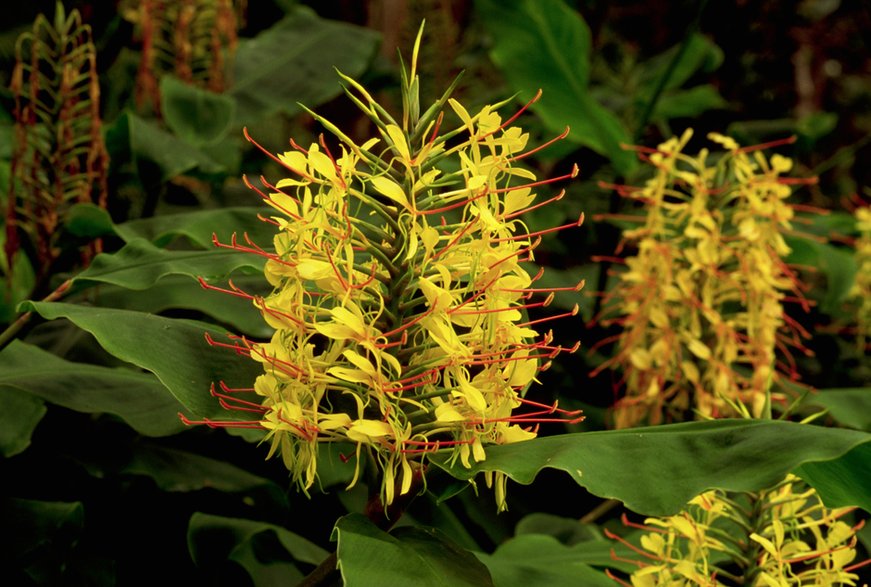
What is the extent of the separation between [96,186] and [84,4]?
329 millimetres

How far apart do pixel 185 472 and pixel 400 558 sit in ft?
1.67

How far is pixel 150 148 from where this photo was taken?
4.35 ft

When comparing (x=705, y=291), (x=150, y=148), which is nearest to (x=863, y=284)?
(x=705, y=291)

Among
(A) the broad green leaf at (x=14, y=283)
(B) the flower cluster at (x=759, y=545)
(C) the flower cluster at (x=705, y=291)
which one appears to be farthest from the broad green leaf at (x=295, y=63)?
(B) the flower cluster at (x=759, y=545)

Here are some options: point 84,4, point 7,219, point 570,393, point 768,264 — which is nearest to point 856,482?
point 768,264

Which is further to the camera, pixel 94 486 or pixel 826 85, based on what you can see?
pixel 826 85

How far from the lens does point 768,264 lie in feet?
4.18

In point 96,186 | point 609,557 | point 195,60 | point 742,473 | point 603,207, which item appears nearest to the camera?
point 742,473

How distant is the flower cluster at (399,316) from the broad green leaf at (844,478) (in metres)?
0.21

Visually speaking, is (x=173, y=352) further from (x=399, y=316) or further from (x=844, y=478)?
(x=844, y=478)

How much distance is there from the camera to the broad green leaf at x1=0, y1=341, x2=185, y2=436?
3.22 feet

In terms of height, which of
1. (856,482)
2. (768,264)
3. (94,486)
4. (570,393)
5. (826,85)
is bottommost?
(94,486)

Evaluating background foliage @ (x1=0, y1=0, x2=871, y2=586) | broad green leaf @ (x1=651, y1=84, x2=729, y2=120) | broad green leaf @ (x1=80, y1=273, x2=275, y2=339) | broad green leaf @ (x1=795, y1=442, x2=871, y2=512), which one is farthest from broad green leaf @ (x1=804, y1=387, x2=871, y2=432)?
broad green leaf @ (x1=651, y1=84, x2=729, y2=120)

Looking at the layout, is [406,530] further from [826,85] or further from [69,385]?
[826,85]
